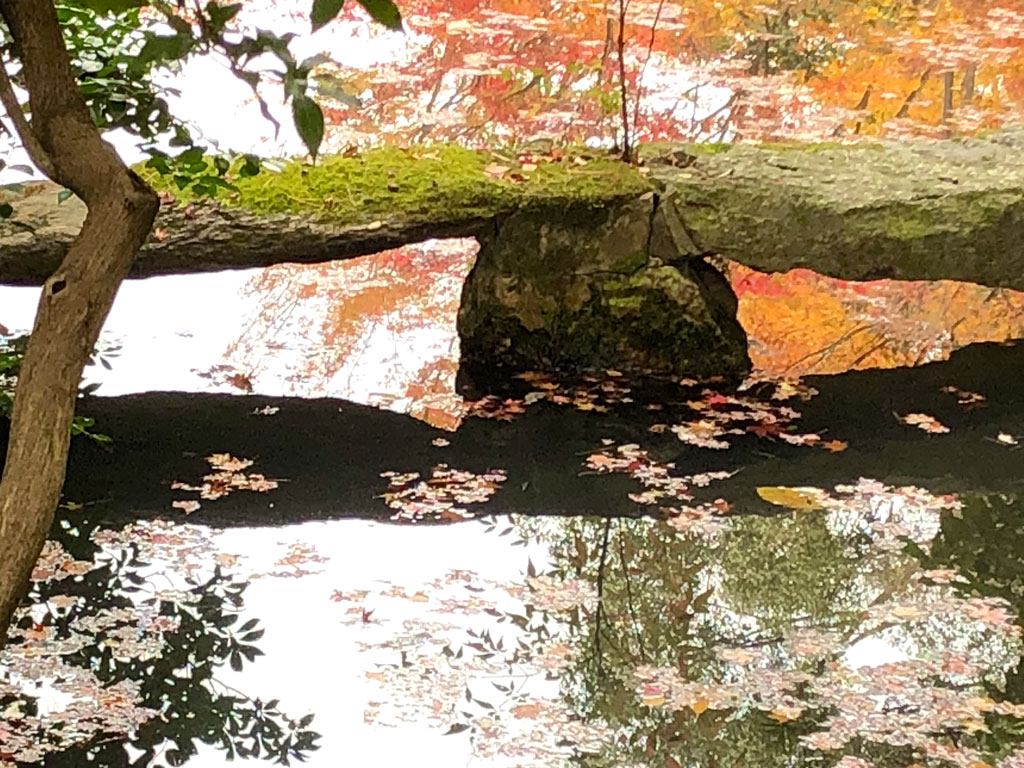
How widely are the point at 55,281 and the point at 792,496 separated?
8.80ft

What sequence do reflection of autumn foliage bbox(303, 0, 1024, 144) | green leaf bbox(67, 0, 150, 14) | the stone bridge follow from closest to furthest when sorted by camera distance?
green leaf bbox(67, 0, 150, 14) < the stone bridge < reflection of autumn foliage bbox(303, 0, 1024, 144)

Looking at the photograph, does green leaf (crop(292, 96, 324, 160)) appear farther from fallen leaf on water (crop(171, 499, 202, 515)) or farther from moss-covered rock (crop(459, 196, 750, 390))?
moss-covered rock (crop(459, 196, 750, 390))

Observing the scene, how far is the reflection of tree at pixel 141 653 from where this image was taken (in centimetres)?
230

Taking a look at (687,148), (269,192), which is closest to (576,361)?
(687,148)

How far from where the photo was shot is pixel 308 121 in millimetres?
1087

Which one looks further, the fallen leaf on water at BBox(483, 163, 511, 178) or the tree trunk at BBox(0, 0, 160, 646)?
the fallen leaf on water at BBox(483, 163, 511, 178)

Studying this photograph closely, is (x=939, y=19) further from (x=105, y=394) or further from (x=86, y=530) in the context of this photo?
(x=86, y=530)

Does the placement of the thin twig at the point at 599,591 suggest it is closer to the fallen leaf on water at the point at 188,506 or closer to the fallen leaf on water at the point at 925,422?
the fallen leaf on water at the point at 188,506

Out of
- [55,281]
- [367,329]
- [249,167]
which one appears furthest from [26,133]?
[367,329]

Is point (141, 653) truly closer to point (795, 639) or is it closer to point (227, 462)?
point (227, 462)

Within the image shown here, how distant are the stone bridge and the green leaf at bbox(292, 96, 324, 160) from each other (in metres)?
2.97

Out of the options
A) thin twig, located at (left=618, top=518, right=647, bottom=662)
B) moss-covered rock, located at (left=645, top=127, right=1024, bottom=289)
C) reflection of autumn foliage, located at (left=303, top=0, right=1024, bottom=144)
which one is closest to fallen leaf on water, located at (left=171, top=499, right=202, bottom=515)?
thin twig, located at (left=618, top=518, right=647, bottom=662)

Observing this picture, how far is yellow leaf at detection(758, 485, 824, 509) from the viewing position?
342 centimetres

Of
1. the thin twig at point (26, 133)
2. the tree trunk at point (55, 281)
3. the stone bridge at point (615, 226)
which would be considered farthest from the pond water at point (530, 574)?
the thin twig at point (26, 133)
